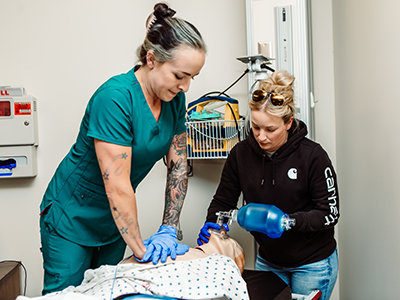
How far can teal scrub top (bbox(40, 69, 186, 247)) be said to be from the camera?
3.48ft

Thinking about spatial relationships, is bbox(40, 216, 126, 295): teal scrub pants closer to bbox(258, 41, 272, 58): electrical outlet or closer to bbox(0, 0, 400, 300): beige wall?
bbox(0, 0, 400, 300): beige wall

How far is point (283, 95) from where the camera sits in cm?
136

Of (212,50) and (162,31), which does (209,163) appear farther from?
(162,31)

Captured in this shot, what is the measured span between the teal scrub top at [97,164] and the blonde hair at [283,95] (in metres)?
0.30

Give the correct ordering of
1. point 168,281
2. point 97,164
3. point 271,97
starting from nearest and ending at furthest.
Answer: point 168,281 < point 97,164 < point 271,97

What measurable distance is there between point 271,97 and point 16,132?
4.59 feet

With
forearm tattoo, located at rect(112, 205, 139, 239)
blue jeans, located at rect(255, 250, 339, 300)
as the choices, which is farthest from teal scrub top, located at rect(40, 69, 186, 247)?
blue jeans, located at rect(255, 250, 339, 300)

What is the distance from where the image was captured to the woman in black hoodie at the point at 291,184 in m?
1.35

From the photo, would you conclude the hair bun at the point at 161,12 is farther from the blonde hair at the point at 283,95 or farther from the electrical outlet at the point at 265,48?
the electrical outlet at the point at 265,48

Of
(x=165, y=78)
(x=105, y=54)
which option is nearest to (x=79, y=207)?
(x=165, y=78)

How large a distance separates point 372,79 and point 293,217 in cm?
68

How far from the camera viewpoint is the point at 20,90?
198cm

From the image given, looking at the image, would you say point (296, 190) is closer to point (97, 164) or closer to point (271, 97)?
point (271, 97)

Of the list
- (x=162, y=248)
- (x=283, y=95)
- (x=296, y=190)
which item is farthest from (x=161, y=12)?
(x=296, y=190)
